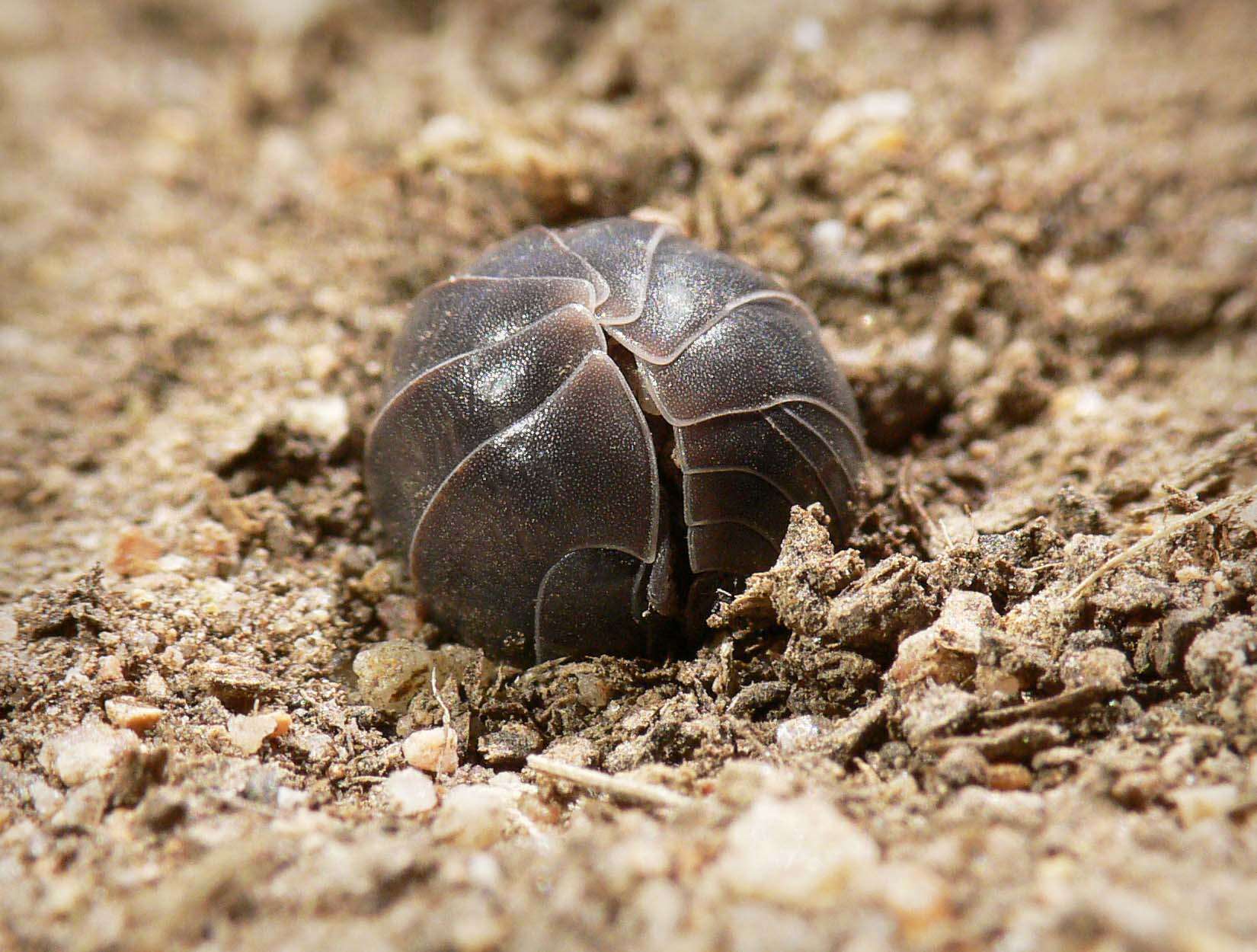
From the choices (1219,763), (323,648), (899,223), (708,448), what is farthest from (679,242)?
(1219,763)

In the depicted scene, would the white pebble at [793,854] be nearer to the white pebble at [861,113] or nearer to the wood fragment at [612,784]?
the wood fragment at [612,784]

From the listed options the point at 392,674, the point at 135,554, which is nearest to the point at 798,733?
the point at 392,674

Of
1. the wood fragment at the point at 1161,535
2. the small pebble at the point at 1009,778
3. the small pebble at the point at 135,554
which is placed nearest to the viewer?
the small pebble at the point at 1009,778

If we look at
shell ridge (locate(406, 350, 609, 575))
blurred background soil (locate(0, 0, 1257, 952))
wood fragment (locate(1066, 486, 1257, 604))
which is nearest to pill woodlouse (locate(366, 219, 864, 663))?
shell ridge (locate(406, 350, 609, 575))

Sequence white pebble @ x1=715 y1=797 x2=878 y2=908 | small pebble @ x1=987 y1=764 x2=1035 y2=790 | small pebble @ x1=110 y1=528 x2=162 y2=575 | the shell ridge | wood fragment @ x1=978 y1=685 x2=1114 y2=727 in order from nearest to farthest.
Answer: white pebble @ x1=715 y1=797 x2=878 y2=908 → small pebble @ x1=987 y1=764 x2=1035 y2=790 → wood fragment @ x1=978 y1=685 x2=1114 y2=727 → the shell ridge → small pebble @ x1=110 y1=528 x2=162 y2=575

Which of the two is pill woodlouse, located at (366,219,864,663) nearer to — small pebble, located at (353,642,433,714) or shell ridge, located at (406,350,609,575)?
shell ridge, located at (406,350,609,575)

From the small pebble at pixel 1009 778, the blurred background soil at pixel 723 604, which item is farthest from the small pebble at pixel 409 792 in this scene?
the small pebble at pixel 1009 778
